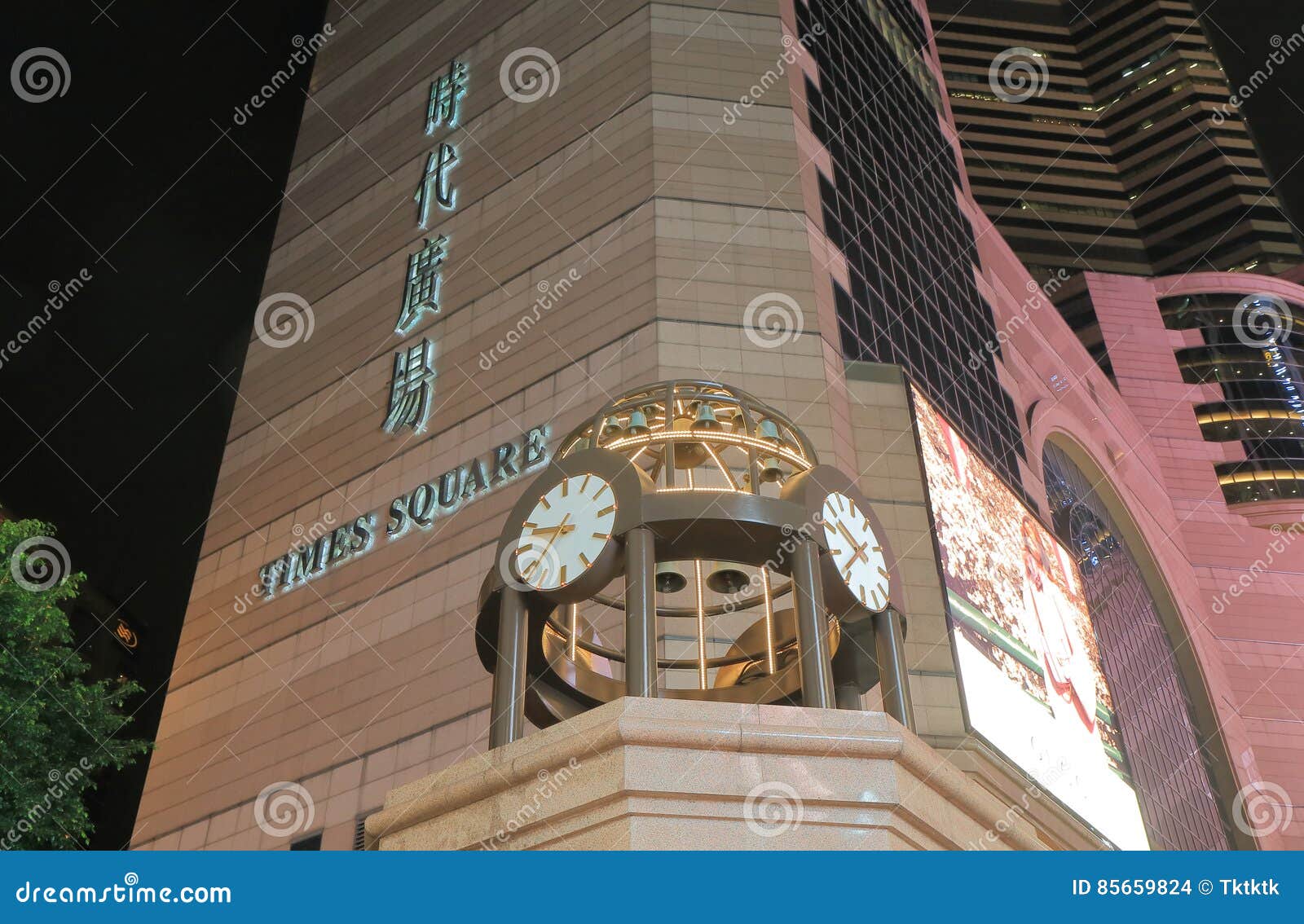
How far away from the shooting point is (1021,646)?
2508 cm

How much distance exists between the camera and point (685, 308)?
23375 millimetres

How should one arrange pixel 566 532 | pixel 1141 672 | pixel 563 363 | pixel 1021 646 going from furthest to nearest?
pixel 1141 672
pixel 1021 646
pixel 563 363
pixel 566 532

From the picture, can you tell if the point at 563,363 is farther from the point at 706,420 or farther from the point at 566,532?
the point at 566,532

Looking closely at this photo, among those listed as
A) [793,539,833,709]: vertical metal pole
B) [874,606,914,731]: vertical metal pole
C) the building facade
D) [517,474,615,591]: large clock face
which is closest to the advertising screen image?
the building facade

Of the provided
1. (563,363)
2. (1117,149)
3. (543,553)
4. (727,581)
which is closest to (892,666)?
(727,581)

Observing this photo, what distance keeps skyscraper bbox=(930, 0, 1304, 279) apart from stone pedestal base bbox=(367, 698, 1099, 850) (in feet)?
367

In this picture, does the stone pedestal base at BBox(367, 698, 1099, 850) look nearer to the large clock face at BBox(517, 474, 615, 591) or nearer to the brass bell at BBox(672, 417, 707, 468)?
the large clock face at BBox(517, 474, 615, 591)

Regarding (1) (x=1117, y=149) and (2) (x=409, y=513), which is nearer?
(2) (x=409, y=513)

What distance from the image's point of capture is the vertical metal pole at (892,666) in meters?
9.19

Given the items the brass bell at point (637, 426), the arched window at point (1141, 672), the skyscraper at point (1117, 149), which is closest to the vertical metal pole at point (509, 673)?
the brass bell at point (637, 426)

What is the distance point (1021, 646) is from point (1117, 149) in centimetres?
11043

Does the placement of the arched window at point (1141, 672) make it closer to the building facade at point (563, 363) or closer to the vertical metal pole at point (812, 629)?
the building facade at point (563, 363)

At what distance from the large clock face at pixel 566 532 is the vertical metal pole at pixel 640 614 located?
9.7 inches

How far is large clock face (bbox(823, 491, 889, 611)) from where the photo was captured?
9266 mm
